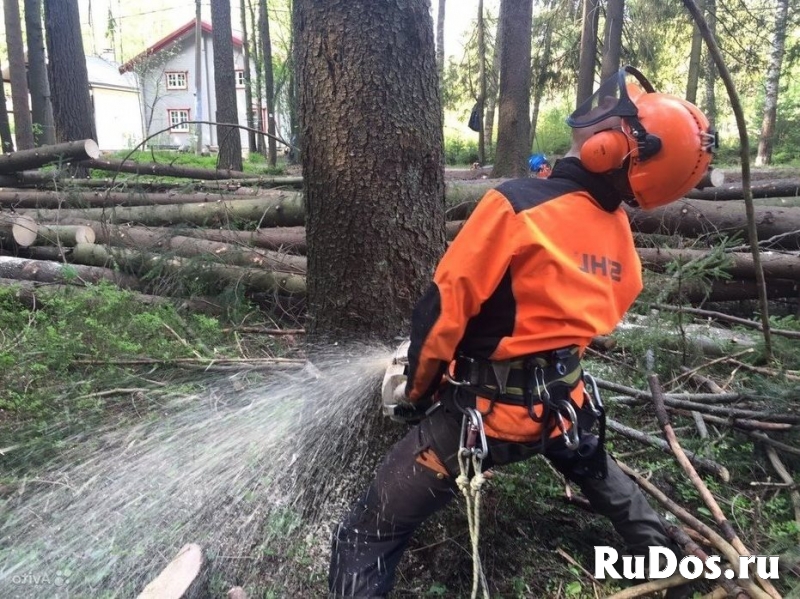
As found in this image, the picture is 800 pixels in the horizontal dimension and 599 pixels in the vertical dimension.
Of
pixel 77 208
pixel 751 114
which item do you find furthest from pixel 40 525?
pixel 751 114

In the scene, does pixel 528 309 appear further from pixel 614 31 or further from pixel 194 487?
pixel 614 31

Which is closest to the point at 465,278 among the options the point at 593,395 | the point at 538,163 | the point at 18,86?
the point at 593,395

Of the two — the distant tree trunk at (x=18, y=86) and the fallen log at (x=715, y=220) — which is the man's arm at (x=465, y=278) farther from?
the distant tree trunk at (x=18, y=86)

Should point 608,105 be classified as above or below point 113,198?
above

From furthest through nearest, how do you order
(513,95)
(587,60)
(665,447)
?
(587,60) → (513,95) → (665,447)

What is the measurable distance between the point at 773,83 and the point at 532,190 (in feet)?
60.9

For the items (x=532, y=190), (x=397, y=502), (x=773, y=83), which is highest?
(x=773, y=83)

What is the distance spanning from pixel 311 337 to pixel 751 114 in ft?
104

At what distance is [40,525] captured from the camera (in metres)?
2.46

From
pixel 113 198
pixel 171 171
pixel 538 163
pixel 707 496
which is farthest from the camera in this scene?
pixel 171 171

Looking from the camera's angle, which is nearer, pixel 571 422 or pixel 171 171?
pixel 571 422

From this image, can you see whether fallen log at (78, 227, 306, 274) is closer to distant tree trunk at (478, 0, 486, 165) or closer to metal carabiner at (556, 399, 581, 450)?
metal carabiner at (556, 399, 581, 450)

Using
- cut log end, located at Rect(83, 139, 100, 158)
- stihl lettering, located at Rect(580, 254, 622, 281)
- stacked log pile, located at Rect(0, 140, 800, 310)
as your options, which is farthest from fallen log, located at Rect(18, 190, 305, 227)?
stihl lettering, located at Rect(580, 254, 622, 281)

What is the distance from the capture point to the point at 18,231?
239 inches
